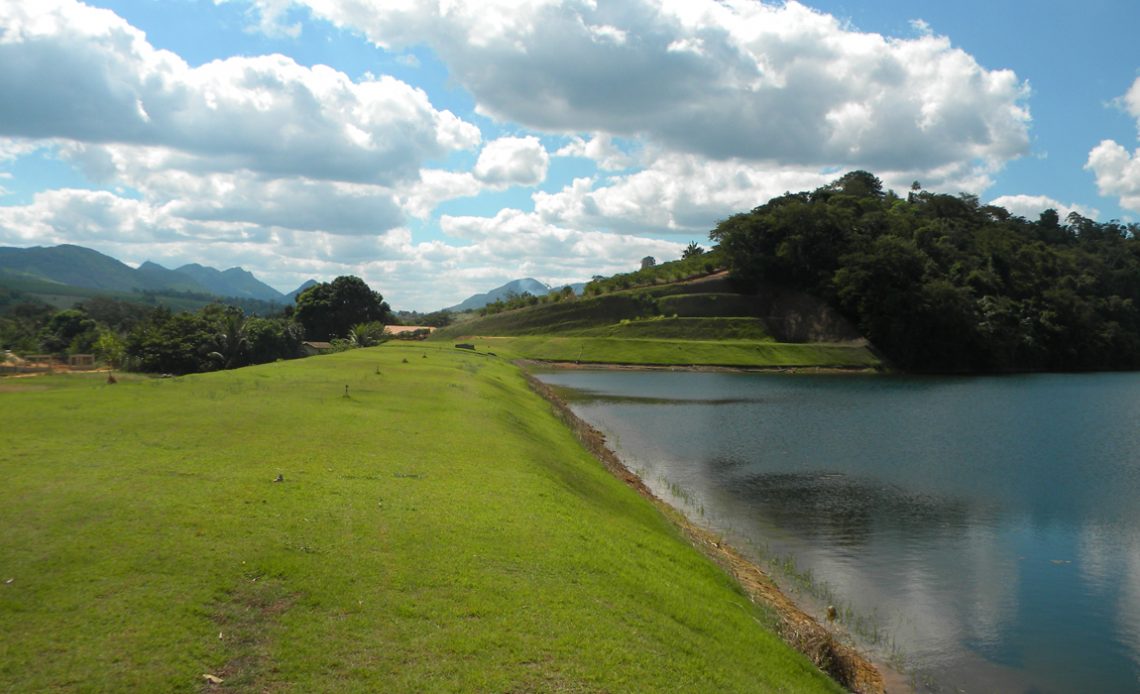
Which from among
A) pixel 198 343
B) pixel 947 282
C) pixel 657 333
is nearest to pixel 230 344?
pixel 198 343

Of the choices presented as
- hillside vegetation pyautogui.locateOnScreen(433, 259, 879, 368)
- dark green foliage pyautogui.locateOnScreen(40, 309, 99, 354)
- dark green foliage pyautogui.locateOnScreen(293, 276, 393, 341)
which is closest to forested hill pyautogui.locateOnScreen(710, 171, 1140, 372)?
hillside vegetation pyautogui.locateOnScreen(433, 259, 879, 368)

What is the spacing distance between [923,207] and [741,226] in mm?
61611

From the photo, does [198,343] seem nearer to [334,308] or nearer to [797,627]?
[334,308]

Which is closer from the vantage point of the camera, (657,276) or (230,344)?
(230,344)

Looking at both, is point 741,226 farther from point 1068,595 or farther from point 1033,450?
point 1068,595

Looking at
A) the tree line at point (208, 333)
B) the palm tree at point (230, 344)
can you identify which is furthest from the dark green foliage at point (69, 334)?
the palm tree at point (230, 344)

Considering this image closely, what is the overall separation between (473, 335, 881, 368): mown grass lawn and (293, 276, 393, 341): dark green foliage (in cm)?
3611

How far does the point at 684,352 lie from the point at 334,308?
65.3m

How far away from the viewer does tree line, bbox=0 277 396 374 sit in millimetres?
79250

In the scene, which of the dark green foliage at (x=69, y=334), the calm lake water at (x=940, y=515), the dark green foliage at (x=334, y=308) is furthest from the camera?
the dark green foliage at (x=334, y=308)

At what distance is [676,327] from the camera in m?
115

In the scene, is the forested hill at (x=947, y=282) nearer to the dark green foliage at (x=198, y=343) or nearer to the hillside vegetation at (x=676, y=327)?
the hillside vegetation at (x=676, y=327)

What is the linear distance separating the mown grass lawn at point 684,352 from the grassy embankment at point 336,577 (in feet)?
258

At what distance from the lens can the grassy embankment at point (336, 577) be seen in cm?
893
